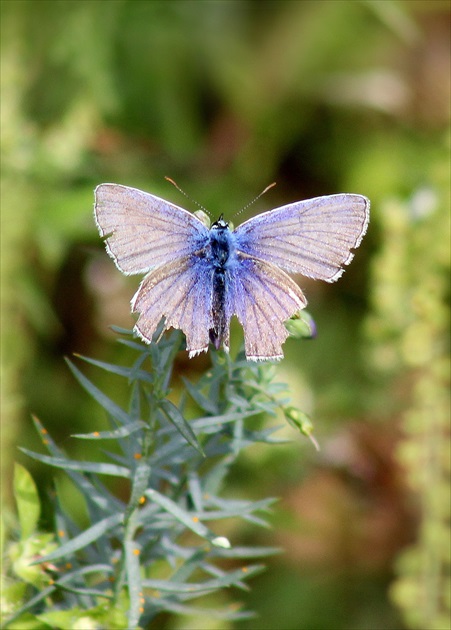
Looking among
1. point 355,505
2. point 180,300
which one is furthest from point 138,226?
point 355,505

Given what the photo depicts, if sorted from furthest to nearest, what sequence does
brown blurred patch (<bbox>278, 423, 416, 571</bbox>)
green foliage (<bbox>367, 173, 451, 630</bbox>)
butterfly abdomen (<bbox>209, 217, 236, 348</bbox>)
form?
1. brown blurred patch (<bbox>278, 423, 416, 571</bbox>)
2. green foliage (<bbox>367, 173, 451, 630</bbox>)
3. butterfly abdomen (<bbox>209, 217, 236, 348</bbox>)

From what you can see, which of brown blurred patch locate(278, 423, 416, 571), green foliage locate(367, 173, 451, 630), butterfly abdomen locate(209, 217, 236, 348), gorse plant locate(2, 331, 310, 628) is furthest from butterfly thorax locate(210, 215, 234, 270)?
brown blurred patch locate(278, 423, 416, 571)

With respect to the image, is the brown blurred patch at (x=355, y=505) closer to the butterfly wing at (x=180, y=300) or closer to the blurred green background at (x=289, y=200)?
the blurred green background at (x=289, y=200)

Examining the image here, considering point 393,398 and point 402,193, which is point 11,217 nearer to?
point 393,398

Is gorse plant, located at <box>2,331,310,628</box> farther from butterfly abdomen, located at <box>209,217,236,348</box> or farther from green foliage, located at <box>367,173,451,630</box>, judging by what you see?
green foliage, located at <box>367,173,451,630</box>

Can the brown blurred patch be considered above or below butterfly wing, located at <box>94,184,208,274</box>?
below

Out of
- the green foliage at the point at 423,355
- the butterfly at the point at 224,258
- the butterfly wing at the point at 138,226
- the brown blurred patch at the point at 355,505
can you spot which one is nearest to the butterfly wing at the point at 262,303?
the butterfly at the point at 224,258
